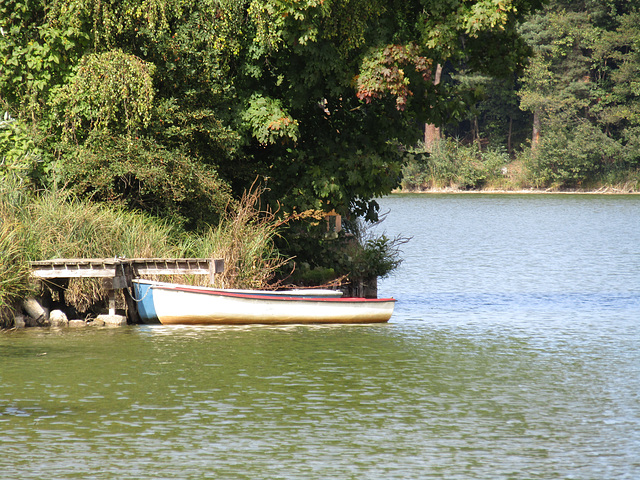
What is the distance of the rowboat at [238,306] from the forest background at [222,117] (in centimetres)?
113

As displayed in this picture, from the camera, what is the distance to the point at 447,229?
50625 millimetres

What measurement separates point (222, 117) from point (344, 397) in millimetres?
9725

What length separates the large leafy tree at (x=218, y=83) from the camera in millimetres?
20125

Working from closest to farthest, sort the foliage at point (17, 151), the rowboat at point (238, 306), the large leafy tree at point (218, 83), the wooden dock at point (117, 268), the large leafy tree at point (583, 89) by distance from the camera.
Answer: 1. the wooden dock at point (117, 268)
2. the rowboat at point (238, 306)
3. the large leafy tree at point (218, 83)
4. the foliage at point (17, 151)
5. the large leafy tree at point (583, 89)

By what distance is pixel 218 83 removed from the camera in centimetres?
2139

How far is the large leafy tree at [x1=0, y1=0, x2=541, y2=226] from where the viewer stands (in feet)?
66.0

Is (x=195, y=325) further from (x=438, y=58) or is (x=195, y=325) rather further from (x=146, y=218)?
(x=438, y=58)

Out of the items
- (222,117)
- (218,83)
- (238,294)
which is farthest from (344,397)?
(218,83)

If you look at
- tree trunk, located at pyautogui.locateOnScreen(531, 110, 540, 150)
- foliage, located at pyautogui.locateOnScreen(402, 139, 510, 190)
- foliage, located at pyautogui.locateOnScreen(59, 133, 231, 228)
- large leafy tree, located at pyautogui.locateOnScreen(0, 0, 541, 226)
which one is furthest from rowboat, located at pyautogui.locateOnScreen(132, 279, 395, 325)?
tree trunk, located at pyautogui.locateOnScreen(531, 110, 540, 150)

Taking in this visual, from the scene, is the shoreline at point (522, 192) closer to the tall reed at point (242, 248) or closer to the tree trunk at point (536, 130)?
the tree trunk at point (536, 130)

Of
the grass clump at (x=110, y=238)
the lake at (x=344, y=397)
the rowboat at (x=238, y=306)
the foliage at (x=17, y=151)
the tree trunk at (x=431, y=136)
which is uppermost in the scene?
the tree trunk at (x=431, y=136)

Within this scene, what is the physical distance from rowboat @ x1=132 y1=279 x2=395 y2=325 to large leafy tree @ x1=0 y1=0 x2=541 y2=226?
2436 millimetres

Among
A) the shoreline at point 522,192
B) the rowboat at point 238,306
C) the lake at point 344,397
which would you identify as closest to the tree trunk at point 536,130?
the shoreline at point 522,192

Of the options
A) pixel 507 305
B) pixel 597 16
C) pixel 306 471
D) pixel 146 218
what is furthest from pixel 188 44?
pixel 597 16
